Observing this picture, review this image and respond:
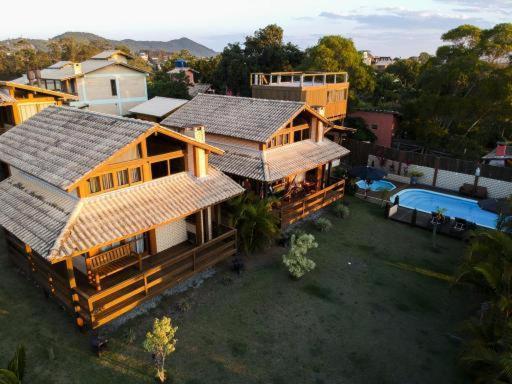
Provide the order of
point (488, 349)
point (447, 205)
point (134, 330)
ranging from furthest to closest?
point (447, 205), point (134, 330), point (488, 349)

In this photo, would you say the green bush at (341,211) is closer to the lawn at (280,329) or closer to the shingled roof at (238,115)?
the lawn at (280,329)

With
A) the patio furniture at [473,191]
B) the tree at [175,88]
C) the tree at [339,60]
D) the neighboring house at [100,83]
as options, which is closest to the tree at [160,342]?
the patio furniture at [473,191]

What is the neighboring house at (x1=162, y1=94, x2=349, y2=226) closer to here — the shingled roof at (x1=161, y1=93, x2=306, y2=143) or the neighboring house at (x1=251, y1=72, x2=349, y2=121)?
the shingled roof at (x1=161, y1=93, x2=306, y2=143)

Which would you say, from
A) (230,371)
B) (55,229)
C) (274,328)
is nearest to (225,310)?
(274,328)

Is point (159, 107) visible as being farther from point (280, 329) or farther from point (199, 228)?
point (280, 329)

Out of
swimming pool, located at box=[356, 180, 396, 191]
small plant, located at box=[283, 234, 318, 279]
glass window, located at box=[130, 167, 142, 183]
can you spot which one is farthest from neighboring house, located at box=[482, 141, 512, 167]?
glass window, located at box=[130, 167, 142, 183]

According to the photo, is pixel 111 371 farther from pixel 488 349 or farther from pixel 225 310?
pixel 488 349
